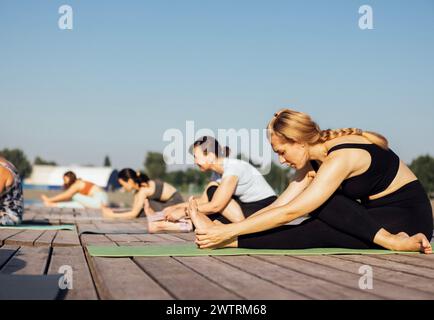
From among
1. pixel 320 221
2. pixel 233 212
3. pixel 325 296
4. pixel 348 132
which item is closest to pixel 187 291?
pixel 325 296

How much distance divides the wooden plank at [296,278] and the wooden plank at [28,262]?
1.03 m

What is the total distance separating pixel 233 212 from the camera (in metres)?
4.91

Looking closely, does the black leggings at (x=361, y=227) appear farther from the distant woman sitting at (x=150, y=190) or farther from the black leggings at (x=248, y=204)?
the distant woman sitting at (x=150, y=190)

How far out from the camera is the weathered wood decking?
2002mm

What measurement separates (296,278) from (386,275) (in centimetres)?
49

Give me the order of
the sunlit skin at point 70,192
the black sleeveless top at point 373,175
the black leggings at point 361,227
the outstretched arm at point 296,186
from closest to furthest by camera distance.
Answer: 1. the black sleeveless top at point 373,175
2. the black leggings at point 361,227
3. the outstretched arm at point 296,186
4. the sunlit skin at point 70,192

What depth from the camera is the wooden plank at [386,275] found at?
224 centimetres

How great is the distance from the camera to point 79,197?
11625mm

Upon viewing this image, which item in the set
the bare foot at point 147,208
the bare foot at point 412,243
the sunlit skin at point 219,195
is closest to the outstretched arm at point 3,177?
the bare foot at point 147,208

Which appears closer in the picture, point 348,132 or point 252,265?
point 252,265

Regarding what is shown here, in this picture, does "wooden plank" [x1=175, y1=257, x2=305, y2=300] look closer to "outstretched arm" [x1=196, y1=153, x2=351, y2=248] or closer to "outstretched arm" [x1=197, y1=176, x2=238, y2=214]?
"outstretched arm" [x1=196, y1=153, x2=351, y2=248]
